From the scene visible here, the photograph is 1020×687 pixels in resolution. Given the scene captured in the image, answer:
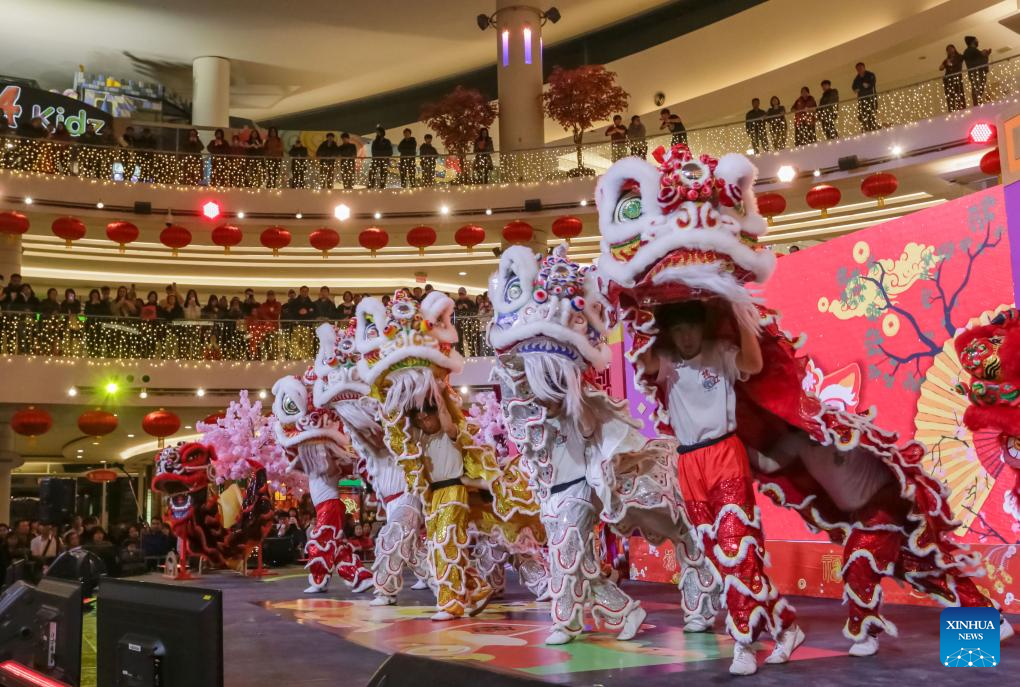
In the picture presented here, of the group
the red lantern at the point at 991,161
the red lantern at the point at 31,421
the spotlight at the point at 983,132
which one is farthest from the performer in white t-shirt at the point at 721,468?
the red lantern at the point at 31,421

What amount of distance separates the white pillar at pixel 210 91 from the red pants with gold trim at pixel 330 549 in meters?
13.5

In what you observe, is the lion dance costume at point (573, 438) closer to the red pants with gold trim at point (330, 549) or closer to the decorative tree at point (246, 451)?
the red pants with gold trim at point (330, 549)

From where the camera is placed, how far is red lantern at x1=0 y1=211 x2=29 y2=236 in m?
14.2

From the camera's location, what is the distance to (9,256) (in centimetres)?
1623

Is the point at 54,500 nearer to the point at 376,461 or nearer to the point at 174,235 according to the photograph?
the point at 376,461

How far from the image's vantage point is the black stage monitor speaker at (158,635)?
7.54 feet

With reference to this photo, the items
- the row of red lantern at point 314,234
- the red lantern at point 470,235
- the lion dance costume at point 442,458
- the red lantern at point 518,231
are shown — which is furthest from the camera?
the red lantern at point 470,235

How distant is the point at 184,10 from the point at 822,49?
470 inches

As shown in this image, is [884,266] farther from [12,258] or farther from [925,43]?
[12,258]

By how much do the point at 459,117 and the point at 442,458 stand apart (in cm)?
1141

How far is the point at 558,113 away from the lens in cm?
1645

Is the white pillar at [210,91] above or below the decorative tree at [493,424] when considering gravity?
above

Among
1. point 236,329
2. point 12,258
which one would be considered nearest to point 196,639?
point 236,329

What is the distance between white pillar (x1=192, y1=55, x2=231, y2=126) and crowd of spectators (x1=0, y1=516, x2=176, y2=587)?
896 centimetres
